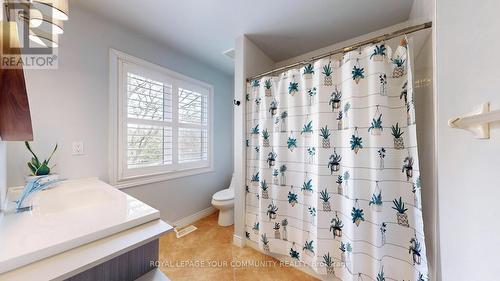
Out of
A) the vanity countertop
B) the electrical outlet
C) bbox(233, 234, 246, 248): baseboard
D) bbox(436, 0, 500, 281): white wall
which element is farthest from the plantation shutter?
bbox(436, 0, 500, 281): white wall

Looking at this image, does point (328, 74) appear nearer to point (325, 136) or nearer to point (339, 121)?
point (339, 121)

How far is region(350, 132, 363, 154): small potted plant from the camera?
1.19 m

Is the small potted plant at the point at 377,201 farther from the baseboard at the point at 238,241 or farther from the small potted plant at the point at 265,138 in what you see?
the baseboard at the point at 238,241

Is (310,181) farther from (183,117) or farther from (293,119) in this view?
(183,117)

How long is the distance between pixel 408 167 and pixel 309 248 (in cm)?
97

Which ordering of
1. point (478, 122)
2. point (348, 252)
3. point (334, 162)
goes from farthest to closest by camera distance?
point (334, 162), point (348, 252), point (478, 122)

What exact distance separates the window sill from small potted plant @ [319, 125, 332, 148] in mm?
1822

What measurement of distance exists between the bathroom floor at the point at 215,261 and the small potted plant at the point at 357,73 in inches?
63.7

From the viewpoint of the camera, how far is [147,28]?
179 cm

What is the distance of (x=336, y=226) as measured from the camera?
132 cm

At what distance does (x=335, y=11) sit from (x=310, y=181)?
151 cm

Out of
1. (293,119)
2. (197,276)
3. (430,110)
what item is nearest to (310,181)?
(293,119)

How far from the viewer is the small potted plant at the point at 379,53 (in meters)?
1.13

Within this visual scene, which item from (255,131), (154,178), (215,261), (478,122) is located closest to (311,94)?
(255,131)
